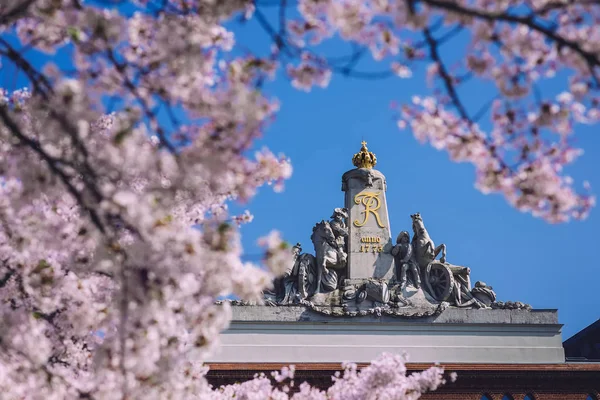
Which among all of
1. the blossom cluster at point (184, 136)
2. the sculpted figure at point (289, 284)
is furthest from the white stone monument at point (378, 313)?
the blossom cluster at point (184, 136)

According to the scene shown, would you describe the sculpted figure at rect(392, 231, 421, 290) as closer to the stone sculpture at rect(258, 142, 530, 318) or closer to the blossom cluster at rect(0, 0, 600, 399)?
the stone sculpture at rect(258, 142, 530, 318)

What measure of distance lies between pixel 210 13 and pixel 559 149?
3.50 metres

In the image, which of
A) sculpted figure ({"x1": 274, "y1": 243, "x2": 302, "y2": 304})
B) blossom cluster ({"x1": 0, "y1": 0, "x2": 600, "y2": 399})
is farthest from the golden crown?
blossom cluster ({"x1": 0, "y1": 0, "x2": 600, "y2": 399})

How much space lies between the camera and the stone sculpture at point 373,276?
2944cm

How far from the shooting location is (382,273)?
98.2ft

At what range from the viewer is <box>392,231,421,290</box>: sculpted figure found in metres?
29.7

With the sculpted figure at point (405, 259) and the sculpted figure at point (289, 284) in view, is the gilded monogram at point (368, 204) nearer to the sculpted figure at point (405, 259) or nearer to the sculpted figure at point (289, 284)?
the sculpted figure at point (405, 259)

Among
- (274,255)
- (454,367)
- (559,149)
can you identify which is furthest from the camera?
(454,367)

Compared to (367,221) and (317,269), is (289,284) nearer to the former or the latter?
(317,269)

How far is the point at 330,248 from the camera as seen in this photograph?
97.9 ft

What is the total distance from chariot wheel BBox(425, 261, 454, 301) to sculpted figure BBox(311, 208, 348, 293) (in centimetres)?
298

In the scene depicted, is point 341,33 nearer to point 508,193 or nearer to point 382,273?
point 508,193

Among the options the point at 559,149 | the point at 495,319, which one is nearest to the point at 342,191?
the point at 495,319

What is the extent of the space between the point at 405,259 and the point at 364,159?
4.29 m
